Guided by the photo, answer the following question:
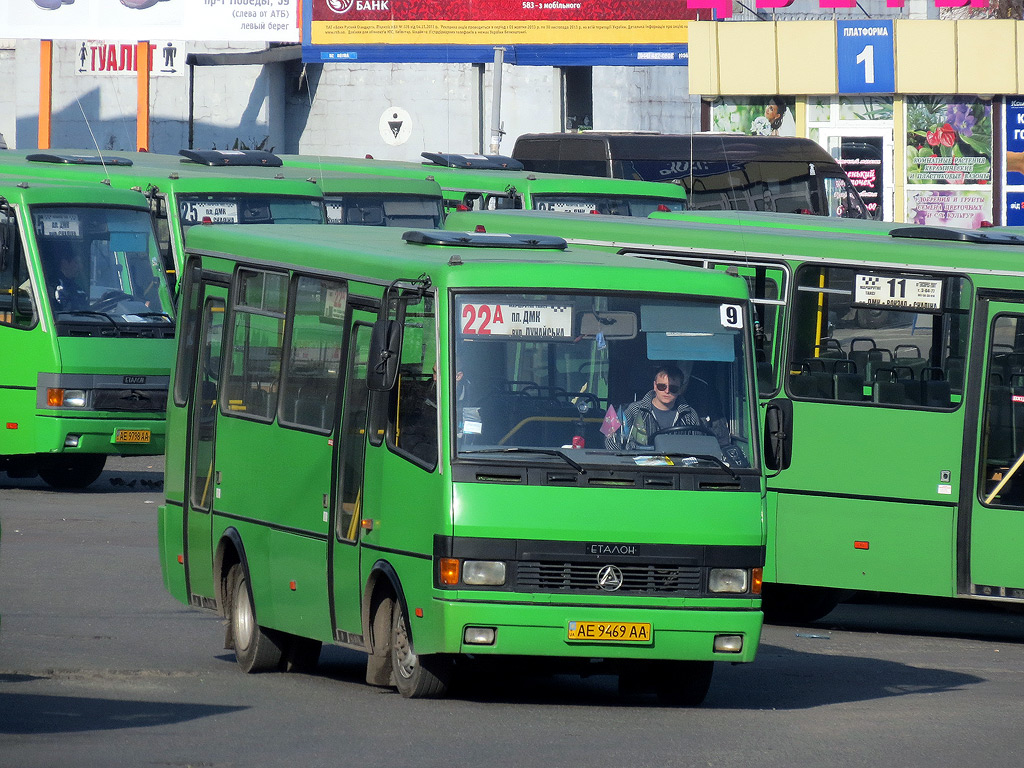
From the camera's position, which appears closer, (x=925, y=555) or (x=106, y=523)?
(x=925, y=555)

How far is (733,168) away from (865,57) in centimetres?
693

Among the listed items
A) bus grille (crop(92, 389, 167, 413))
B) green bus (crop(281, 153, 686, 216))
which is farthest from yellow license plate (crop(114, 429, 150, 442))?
green bus (crop(281, 153, 686, 216))

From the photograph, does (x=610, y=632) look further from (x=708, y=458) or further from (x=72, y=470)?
(x=72, y=470)

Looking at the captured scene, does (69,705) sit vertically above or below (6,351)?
below

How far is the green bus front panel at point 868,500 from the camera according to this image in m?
13.2

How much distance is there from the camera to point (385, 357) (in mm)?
9680

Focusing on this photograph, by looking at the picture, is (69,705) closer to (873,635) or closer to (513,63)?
(873,635)

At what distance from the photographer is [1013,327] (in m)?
13.2

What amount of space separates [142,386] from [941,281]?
9.22 metres

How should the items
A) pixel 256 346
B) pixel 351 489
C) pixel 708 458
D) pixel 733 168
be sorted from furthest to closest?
pixel 733 168 → pixel 256 346 → pixel 351 489 → pixel 708 458

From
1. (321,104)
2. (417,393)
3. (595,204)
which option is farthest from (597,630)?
(321,104)

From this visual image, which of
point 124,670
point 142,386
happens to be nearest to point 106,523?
point 142,386

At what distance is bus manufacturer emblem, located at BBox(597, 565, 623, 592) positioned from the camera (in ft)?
31.3

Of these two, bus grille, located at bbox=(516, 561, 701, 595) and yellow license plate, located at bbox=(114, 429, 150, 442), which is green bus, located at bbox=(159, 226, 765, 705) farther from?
yellow license plate, located at bbox=(114, 429, 150, 442)
